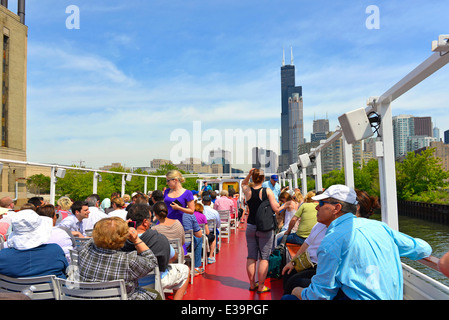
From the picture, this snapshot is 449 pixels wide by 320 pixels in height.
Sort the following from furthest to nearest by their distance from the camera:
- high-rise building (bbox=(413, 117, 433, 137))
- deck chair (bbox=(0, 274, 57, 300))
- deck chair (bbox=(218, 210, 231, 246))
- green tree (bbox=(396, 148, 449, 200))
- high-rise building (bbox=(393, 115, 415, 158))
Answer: high-rise building (bbox=(413, 117, 433, 137)), high-rise building (bbox=(393, 115, 415, 158)), green tree (bbox=(396, 148, 449, 200)), deck chair (bbox=(218, 210, 231, 246)), deck chair (bbox=(0, 274, 57, 300))

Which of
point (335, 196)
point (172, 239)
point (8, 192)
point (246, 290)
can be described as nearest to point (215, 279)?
point (246, 290)

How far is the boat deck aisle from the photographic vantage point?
15.4 ft

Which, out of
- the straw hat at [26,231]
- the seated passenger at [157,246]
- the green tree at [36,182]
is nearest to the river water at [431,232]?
the seated passenger at [157,246]

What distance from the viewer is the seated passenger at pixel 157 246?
128 inches

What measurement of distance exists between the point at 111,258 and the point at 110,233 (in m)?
0.20

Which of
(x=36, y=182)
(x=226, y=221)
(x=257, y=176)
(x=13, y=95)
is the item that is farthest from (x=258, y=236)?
(x=36, y=182)

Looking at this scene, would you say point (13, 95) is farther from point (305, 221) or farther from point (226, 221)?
point (305, 221)

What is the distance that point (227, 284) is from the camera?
527cm

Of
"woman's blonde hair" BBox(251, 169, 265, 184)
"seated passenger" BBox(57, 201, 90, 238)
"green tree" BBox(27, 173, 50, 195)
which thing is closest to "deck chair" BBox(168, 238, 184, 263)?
"woman's blonde hair" BBox(251, 169, 265, 184)

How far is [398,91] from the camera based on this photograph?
4.34 metres

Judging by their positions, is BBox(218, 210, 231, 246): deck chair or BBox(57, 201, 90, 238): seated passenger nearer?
BBox(57, 201, 90, 238): seated passenger

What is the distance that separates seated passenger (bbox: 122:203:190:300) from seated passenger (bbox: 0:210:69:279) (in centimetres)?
69

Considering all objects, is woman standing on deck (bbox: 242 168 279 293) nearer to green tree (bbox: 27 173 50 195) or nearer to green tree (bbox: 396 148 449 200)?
green tree (bbox: 396 148 449 200)

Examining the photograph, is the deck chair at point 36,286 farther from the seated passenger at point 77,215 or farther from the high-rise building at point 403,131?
the high-rise building at point 403,131
